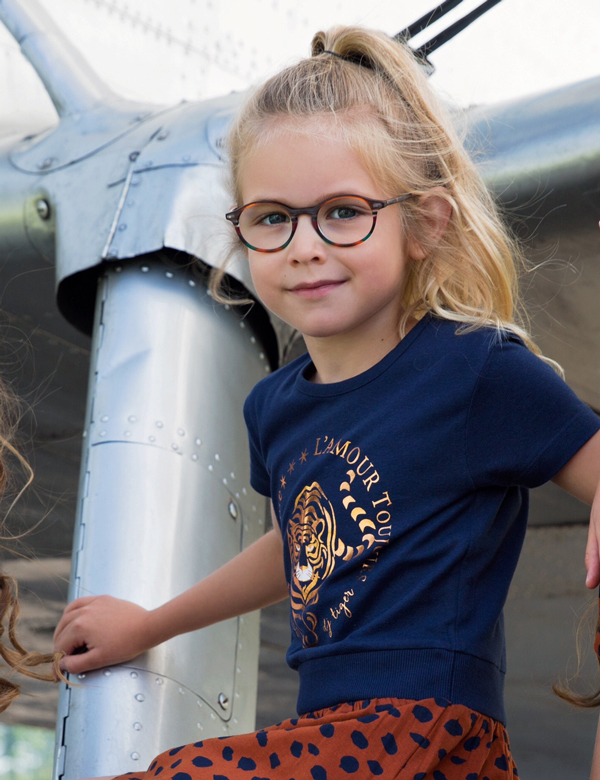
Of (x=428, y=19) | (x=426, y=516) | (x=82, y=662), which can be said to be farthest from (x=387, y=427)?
(x=428, y=19)

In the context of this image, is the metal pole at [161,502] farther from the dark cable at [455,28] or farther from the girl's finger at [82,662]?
the dark cable at [455,28]

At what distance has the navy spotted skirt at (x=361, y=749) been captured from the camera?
37.1 inches

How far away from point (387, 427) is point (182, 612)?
485mm

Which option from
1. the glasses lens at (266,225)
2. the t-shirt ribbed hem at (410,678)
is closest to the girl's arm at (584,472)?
the t-shirt ribbed hem at (410,678)

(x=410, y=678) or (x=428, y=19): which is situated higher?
(x=428, y=19)

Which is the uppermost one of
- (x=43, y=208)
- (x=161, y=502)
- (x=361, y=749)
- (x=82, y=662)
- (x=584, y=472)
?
(x=43, y=208)

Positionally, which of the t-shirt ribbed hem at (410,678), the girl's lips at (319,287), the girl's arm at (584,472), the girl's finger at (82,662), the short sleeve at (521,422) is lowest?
the t-shirt ribbed hem at (410,678)

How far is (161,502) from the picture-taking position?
1.54m

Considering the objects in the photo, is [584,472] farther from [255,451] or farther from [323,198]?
[255,451]

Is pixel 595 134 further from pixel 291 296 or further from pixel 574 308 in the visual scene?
pixel 291 296

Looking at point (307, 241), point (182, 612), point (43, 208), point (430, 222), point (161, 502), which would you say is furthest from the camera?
point (43, 208)

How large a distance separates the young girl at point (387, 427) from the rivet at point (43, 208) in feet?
2.62

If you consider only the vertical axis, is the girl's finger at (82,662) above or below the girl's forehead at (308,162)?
below

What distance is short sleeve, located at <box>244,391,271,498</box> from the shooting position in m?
1.37
